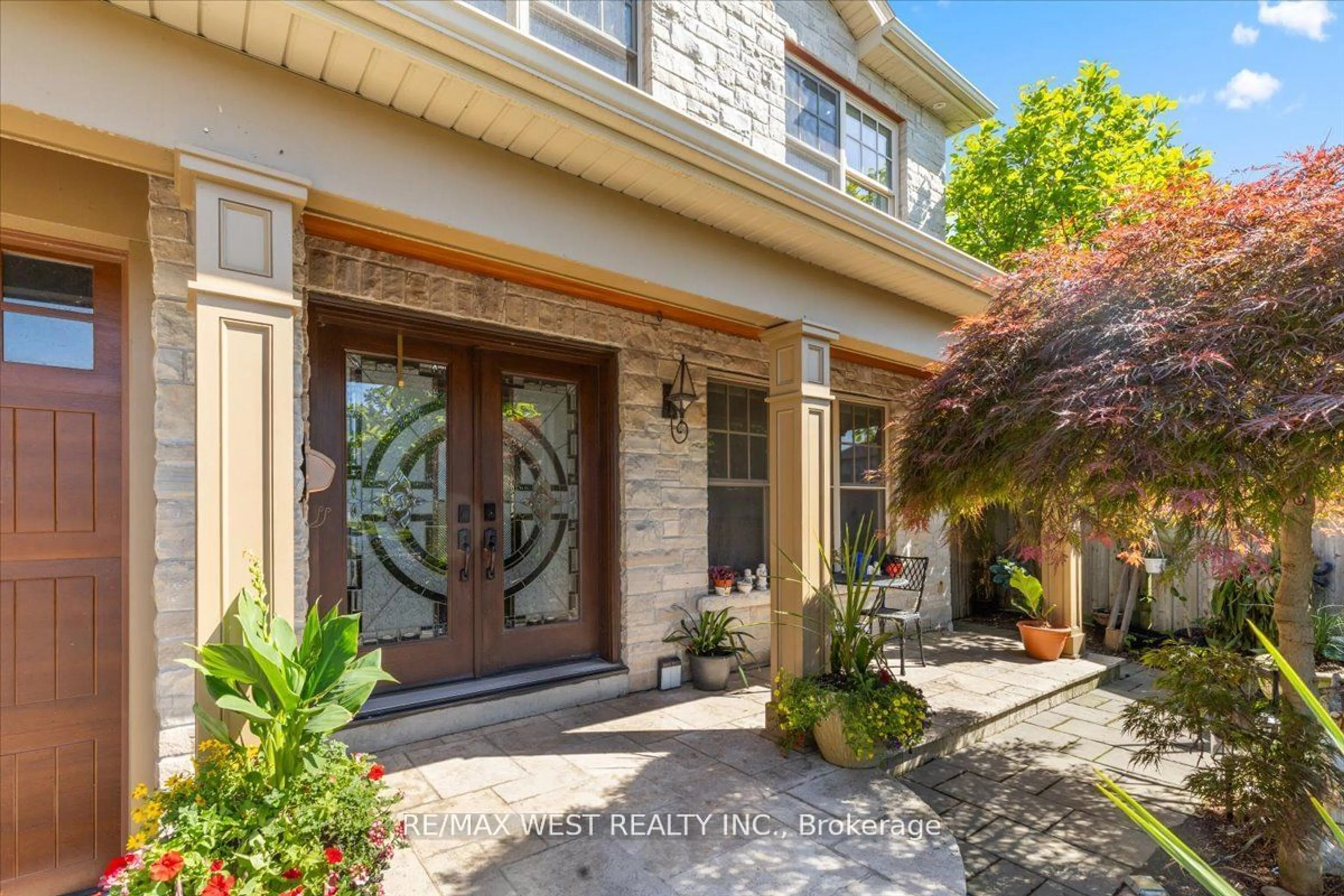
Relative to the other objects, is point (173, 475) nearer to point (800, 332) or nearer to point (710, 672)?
point (800, 332)

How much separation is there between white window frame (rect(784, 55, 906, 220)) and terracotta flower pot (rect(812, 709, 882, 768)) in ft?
11.7

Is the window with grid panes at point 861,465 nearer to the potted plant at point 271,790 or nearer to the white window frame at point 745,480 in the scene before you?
the white window frame at point 745,480

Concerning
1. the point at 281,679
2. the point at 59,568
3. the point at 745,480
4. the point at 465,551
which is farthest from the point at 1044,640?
the point at 59,568

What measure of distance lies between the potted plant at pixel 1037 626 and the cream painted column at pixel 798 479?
2.73 metres

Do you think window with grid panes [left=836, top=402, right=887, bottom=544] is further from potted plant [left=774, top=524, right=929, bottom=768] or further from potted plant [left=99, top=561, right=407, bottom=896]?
potted plant [left=99, top=561, right=407, bottom=896]

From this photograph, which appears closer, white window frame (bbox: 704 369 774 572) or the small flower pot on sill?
Result: the small flower pot on sill

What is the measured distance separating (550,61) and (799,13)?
3926 mm

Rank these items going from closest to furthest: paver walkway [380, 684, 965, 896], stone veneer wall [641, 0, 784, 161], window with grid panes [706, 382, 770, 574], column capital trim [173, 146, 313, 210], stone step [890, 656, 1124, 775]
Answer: column capital trim [173, 146, 313, 210] < paver walkway [380, 684, 965, 896] < stone step [890, 656, 1124, 775] < stone veneer wall [641, 0, 784, 161] < window with grid panes [706, 382, 770, 574]

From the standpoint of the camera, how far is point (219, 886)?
1468 millimetres

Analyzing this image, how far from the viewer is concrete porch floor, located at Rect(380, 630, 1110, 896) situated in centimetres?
217

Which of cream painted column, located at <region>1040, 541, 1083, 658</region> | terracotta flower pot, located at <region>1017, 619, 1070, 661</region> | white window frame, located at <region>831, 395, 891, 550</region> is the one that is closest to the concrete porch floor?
terracotta flower pot, located at <region>1017, 619, 1070, 661</region>

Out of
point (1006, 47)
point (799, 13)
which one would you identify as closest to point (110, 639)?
point (799, 13)

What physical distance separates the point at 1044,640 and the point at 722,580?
268 centimetres

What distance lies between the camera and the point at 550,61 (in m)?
2.14
